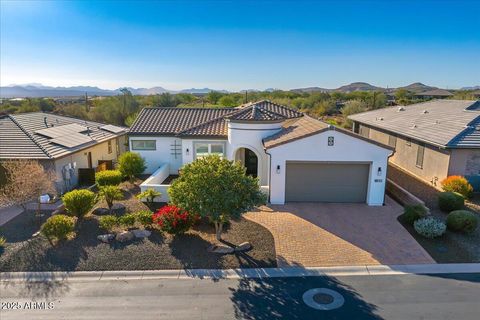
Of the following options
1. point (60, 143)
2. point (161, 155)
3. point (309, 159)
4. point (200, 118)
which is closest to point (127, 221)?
point (309, 159)

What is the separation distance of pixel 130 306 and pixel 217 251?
12.4ft

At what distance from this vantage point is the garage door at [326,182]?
17312 millimetres

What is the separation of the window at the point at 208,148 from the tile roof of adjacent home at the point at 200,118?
65 centimetres

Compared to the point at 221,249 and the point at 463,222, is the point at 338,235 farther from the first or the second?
the point at 463,222

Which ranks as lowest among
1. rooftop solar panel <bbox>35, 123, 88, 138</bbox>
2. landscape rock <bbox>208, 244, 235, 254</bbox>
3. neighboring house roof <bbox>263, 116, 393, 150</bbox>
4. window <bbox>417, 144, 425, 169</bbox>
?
landscape rock <bbox>208, 244, 235, 254</bbox>

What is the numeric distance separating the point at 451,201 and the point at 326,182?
18.7ft

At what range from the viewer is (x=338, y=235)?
13.9 m

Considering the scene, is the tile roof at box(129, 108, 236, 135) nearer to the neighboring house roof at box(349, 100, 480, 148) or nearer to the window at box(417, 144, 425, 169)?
the neighboring house roof at box(349, 100, 480, 148)

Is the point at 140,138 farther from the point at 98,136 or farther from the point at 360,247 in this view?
the point at 360,247

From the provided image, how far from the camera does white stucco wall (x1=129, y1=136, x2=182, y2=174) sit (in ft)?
78.5

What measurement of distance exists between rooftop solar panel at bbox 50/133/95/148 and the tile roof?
303 centimetres

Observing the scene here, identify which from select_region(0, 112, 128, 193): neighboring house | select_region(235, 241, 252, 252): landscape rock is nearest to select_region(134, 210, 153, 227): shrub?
select_region(235, 241, 252, 252): landscape rock

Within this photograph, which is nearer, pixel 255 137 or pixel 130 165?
pixel 255 137

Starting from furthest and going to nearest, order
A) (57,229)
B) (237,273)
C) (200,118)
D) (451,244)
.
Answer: (200,118) → (451,244) → (57,229) → (237,273)
